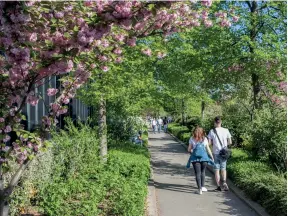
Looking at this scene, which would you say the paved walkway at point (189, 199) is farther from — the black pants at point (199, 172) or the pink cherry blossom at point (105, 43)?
the pink cherry blossom at point (105, 43)

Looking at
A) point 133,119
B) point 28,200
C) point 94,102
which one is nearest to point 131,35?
point 28,200

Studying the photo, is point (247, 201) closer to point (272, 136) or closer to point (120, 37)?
point (272, 136)

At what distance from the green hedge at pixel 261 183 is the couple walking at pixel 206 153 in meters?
0.58

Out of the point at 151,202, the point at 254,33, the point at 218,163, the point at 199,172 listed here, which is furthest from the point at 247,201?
the point at 254,33

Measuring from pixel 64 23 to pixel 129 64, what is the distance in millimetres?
6488

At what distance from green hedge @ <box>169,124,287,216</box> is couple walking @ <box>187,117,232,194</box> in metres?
0.58

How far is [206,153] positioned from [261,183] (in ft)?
5.01

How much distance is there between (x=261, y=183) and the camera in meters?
7.86

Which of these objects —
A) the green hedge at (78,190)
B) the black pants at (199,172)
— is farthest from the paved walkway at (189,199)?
the green hedge at (78,190)

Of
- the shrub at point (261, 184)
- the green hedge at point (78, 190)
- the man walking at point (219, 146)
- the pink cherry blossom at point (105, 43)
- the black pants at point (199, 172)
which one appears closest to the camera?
the pink cherry blossom at point (105, 43)

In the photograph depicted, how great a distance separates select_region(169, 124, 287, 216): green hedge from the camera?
6.97m

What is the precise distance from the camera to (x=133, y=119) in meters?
17.8

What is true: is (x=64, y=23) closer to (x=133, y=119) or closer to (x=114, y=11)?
(x=114, y=11)

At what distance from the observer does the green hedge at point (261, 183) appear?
22.9ft
